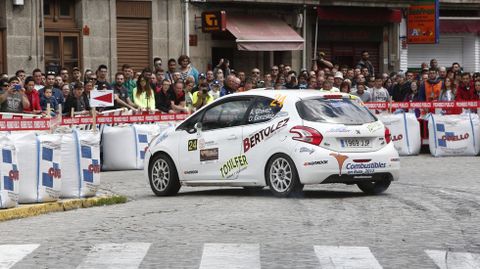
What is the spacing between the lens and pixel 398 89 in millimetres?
30969

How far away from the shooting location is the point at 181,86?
87.1 ft

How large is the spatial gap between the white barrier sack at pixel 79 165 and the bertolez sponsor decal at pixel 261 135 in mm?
2105

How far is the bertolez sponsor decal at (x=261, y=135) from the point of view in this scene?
17625mm

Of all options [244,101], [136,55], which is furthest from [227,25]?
[244,101]

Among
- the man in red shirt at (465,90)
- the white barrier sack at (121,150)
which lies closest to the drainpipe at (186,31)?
the man in red shirt at (465,90)

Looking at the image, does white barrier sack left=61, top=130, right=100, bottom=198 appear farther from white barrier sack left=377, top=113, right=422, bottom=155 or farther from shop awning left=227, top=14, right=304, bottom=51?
shop awning left=227, top=14, right=304, bottom=51

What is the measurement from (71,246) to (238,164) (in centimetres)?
578

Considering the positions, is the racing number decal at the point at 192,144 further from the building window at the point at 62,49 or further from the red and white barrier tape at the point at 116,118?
the building window at the point at 62,49

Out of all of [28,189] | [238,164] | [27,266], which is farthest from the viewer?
[238,164]

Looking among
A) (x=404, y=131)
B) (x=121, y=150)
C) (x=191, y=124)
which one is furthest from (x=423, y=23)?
(x=191, y=124)

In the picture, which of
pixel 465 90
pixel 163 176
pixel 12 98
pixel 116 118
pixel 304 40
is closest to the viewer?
pixel 163 176

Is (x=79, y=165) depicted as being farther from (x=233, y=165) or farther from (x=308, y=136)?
(x=308, y=136)

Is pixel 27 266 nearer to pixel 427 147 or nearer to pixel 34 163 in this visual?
pixel 34 163

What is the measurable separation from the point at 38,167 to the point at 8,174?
768 mm
